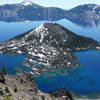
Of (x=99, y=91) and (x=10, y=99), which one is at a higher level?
(x=10, y=99)

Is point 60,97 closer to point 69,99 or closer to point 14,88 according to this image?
point 69,99

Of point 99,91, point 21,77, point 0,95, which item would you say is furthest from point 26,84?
point 99,91

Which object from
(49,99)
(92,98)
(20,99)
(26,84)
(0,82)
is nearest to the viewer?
(20,99)

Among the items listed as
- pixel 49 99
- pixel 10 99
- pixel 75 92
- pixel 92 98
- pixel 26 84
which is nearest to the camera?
pixel 10 99

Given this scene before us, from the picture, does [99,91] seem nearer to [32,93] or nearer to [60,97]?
[60,97]

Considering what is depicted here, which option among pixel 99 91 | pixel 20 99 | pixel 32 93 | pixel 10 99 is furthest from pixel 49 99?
pixel 99 91

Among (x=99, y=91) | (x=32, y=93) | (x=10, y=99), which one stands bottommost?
(x=99, y=91)

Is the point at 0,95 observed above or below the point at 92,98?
above

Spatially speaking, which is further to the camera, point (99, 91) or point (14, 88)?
point (99, 91)

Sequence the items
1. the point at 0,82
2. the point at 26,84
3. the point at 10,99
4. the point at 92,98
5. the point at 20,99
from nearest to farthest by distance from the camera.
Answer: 1. the point at 10,99
2. the point at 20,99
3. the point at 0,82
4. the point at 26,84
5. the point at 92,98
